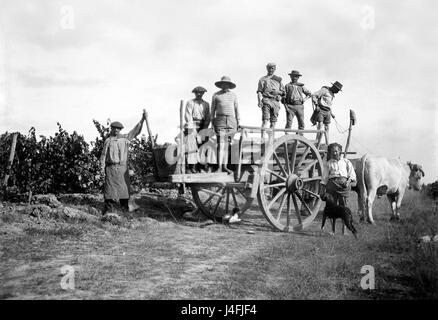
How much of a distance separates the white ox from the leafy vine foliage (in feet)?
17.1

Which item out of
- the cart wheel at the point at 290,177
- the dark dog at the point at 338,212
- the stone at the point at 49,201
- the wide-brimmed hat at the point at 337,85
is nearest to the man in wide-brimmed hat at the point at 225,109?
the cart wheel at the point at 290,177

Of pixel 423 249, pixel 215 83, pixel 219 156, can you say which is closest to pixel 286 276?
pixel 423 249

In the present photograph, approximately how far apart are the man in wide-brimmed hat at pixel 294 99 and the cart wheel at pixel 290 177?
126 centimetres

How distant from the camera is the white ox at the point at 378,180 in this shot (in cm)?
952

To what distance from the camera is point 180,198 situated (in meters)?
10.6

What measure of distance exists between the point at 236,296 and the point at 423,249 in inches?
120

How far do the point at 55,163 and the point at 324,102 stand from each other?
737 cm

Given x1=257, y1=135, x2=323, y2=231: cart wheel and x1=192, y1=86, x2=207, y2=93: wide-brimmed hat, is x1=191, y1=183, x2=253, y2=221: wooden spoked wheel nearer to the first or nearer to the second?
x1=257, y1=135, x2=323, y2=231: cart wheel

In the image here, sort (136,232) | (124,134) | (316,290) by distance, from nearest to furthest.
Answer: (316,290) < (136,232) < (124,134)

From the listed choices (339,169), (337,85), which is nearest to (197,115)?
(339,169)

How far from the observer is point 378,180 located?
967 cm

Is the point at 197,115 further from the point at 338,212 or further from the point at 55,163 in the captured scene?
the point at 55,163
